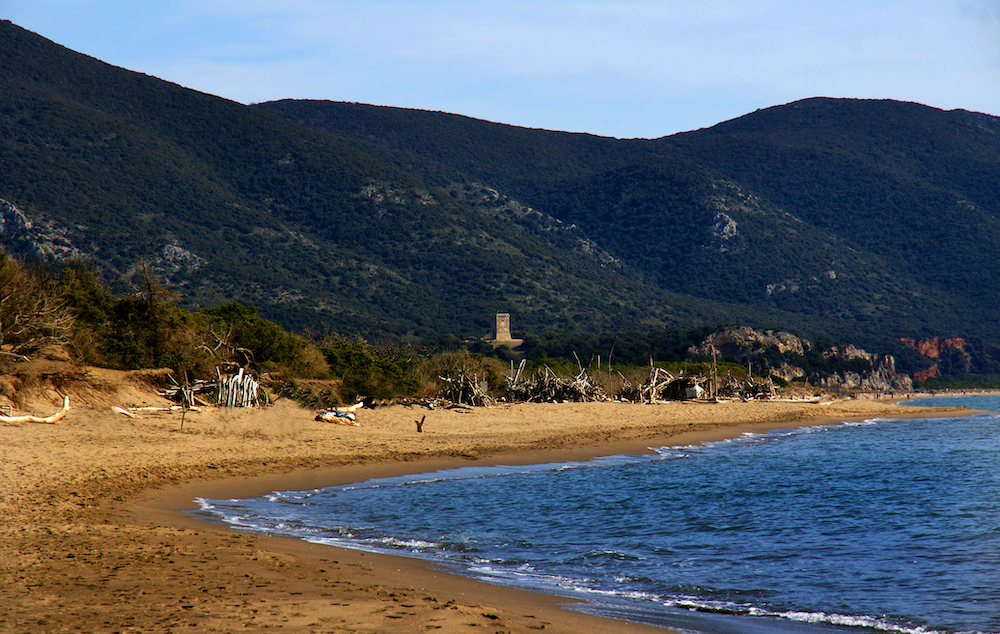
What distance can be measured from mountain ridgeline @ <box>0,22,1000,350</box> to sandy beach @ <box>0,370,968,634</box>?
3919 cm

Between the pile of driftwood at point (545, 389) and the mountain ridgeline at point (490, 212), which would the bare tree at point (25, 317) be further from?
the mountain ridgeline at point (490, 212)

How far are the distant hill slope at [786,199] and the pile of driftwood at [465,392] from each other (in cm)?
8724

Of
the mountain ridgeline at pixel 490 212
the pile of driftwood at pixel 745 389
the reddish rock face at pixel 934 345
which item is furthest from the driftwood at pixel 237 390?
the reddish rock face at pixel 934 345

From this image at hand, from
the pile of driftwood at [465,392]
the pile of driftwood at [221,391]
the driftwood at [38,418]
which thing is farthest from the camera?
the pile of driftwood at [465,392]

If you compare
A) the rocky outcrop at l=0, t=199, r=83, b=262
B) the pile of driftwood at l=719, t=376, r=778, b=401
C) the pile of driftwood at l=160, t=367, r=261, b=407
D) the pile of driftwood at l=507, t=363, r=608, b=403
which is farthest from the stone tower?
the pile of driftwood at l=160, t=367, r=261, b=407

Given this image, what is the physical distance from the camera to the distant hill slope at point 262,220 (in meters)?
75.4

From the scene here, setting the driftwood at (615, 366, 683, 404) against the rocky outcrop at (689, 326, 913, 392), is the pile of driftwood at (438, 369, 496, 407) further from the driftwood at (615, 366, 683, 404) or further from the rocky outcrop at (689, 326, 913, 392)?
the rocky outcrop at (689, 326, 913, 392)

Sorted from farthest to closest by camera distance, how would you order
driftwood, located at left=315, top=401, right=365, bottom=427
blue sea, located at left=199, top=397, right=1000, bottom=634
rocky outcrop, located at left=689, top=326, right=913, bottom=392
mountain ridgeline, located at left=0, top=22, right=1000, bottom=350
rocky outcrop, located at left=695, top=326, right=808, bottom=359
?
rocky outcrop, located at left=695, top=326, right=808, bottom=359 → rocky outcrop, located at left=689, top=326, right=913, bottom=392 → mountain ridgeline, located at left=0, top=22, right=1000, bottom=350 → driftwood, located at left=315, top=401, right=365, bottom=427 → blue sea, located at left=199, top=397, right=1000, bottom=634

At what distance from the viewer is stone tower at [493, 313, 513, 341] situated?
8362 cm

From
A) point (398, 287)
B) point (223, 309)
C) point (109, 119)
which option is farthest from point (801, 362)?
point (109, 119)

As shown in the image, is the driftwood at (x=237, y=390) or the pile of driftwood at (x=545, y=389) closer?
the driftwood at (x=237, y=390)

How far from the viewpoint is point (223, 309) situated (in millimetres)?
30875

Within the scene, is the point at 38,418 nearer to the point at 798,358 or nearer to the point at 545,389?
the point at 545,389

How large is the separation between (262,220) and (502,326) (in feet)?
105
